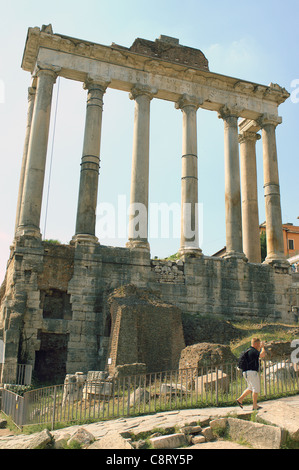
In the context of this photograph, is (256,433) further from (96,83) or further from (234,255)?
(96,83)

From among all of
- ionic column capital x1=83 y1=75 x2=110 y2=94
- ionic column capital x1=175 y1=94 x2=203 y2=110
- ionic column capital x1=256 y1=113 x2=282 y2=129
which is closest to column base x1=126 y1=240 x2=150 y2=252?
ionic column capital x1=83 y1=75 x2=110 y2=94

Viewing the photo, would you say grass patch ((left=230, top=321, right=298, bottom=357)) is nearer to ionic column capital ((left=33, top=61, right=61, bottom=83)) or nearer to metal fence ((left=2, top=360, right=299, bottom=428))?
metal fence ((left=2, top=360, right=299, bottom=428))

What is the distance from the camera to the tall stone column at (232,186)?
62.4ft

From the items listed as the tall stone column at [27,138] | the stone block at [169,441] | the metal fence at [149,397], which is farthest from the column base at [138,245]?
the stone block at [169,441]

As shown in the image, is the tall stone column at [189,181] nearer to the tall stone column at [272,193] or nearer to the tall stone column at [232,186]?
the tall stone column at [232,186]

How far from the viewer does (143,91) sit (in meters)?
19.3

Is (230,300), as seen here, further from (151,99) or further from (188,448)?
(188,448)

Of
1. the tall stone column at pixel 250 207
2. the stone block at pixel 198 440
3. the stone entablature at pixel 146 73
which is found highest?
the stone entablature at pixel 146 73

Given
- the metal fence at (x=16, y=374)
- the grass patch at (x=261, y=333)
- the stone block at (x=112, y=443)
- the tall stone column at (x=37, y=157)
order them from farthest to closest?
the tall stone column at (x=37, y=157) < the grass patch at (x=261, y=333) < the metal fence at (x=16, y=374) < the stone block at (x=112, y=443)

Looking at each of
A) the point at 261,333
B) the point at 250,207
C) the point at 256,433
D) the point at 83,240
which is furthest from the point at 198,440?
the point at 250,207

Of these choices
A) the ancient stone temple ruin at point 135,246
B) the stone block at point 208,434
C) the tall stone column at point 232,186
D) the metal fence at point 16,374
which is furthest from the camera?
the tall stone column at point 232,186

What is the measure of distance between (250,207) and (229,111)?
14.3 ft

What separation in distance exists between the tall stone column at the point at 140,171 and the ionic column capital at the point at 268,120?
528 cm

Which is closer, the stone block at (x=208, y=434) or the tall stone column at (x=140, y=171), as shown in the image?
the stone block at (x=208, y=434)
